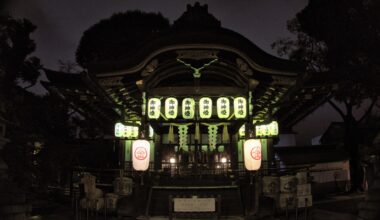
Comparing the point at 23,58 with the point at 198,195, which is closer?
the point at 198,195

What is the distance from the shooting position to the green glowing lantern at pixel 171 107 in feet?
49.0

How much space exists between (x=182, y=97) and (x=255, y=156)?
4114 mm

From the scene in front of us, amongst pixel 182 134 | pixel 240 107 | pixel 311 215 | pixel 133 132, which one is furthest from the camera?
pixel 182 134

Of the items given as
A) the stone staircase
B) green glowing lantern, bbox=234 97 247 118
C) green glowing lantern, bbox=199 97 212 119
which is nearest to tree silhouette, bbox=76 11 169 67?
green glowing lantern, bbox=199 97 212 119

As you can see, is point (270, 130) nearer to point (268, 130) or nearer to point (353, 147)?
point (268, 130)

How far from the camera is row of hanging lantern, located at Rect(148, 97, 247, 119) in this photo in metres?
14.9

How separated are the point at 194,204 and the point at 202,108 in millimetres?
4079

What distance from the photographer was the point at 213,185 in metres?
14.7

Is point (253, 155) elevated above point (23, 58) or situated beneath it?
situated beneath

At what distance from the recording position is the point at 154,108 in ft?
49.5

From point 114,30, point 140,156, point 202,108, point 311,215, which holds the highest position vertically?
point 114,30

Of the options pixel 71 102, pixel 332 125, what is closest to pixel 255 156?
pixel 71 102

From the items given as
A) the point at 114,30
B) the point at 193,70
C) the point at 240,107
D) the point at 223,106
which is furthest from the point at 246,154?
the point at 114,30

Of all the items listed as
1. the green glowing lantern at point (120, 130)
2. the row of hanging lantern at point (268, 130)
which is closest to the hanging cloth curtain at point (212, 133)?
the row of hanging lantern at point (268, 130)
